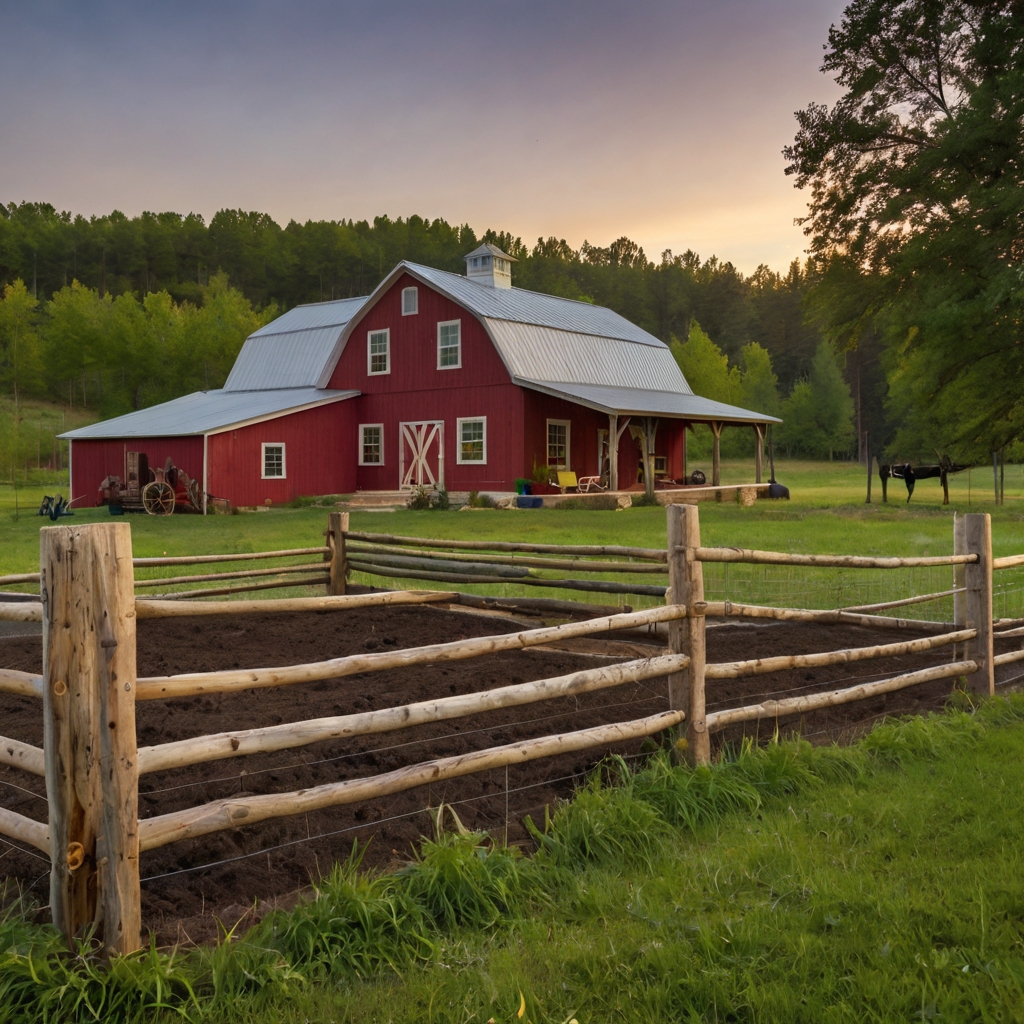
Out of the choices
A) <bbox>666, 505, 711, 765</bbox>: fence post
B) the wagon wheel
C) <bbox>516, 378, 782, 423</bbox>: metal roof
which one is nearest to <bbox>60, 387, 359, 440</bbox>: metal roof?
the wagon wheel

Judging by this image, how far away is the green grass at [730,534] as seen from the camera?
1081cm

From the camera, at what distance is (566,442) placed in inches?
1121

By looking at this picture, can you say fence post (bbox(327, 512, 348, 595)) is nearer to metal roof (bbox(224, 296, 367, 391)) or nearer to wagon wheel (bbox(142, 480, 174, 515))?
wagon wheel (bbox(142, 480, 174, 515))

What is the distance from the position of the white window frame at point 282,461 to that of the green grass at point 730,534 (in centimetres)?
166

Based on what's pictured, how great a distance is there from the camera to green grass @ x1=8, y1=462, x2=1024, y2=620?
35.5 feet

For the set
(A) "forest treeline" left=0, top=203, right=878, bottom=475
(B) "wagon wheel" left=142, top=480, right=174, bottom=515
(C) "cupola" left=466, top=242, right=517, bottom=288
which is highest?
(A) "forest treeline" left=0, top=203, right=878, bottom=475

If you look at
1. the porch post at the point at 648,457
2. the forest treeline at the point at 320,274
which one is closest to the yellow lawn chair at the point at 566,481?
the porch post at the point at 648,457

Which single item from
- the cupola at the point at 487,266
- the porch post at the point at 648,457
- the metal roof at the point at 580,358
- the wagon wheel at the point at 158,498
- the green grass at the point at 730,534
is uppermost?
the cupola at the point at 487,266

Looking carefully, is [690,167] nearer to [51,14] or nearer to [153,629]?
[51,14]

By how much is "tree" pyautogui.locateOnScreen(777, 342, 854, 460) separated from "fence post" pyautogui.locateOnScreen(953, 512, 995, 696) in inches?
2625

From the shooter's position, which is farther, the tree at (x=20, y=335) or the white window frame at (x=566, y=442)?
the tree at (x=20, y=335)

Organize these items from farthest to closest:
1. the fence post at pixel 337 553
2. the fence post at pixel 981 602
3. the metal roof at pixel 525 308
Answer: the metal roof at pixel 525 308
the fence post at pixel 337 553
the fence post at pixel 981 602

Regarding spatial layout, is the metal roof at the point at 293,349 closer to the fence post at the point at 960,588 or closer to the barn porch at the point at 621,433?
the barn porch at the point at 621,433

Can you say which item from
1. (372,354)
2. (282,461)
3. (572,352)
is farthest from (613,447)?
(282,461)
